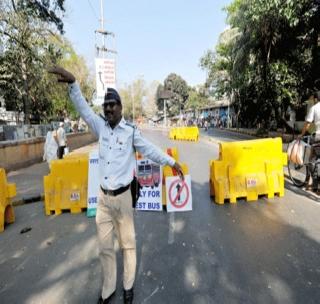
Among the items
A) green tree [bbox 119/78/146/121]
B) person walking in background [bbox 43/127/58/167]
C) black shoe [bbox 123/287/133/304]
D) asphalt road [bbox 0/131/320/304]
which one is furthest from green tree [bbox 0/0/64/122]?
green tree [bbox 119/78/146/121]

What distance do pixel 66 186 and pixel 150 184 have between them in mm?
1753

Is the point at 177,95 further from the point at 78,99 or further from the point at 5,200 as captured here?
the point at 78,99

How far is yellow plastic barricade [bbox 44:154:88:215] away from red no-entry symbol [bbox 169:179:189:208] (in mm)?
1934

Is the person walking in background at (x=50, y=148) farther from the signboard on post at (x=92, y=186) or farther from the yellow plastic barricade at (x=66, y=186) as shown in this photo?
→ the signboard on post at (x=92, y=186)

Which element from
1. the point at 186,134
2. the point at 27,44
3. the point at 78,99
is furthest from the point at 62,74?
the point at 186,134

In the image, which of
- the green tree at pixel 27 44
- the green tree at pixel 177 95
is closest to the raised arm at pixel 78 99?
the green tree at pixel 27 44

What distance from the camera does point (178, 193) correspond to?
500 centimetres

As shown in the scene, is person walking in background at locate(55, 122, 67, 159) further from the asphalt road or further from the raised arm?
the raised arm

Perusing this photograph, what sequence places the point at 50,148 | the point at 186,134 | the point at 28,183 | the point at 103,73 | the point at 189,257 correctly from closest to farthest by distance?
the point at 189,257 → the point at 28,183 → the point at 50,148 → the point at 103,73 → the point at 186,134

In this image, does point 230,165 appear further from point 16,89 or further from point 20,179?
point 16,89

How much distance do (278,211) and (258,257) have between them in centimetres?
195

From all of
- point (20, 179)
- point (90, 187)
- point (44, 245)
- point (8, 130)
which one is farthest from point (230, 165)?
point (8, 130)

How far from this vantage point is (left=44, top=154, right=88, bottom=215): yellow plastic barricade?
19.0 ft

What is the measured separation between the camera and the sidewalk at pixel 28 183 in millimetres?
6840
